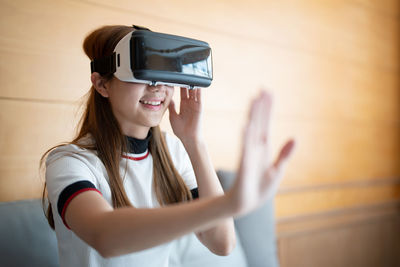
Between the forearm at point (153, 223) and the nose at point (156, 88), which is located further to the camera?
the nose at point (156, 88)

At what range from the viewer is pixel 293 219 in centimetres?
221

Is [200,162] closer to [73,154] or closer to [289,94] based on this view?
[73,154]

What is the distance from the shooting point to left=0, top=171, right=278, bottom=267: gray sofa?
1.15 m

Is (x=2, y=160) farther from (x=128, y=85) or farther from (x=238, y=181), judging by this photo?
(x=238, y=181)

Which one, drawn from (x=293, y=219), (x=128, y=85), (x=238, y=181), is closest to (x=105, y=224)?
(x=238, y=181)

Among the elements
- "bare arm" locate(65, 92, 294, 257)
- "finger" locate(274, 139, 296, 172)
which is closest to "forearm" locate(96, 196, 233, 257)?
"bare arm" locate(65, 92, 294, 257)

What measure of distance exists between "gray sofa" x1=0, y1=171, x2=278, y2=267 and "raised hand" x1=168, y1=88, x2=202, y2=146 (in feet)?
1.60

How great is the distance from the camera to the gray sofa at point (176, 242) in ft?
3.76

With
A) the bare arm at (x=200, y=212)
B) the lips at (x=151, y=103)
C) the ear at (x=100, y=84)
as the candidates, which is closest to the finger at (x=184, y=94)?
the lips at (x=151, y=103)

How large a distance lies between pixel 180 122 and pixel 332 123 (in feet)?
5.02

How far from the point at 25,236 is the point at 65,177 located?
1.45ft

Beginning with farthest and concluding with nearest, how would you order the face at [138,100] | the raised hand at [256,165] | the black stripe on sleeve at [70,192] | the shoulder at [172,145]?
the shoulder at [172,145] < the face at [138,100] < the black stripe on sleeve at [70,192] < the raised hand at [256,165]

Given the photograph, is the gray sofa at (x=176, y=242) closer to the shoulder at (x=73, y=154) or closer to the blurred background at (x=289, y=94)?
the blurred background at (x=289, y=94)

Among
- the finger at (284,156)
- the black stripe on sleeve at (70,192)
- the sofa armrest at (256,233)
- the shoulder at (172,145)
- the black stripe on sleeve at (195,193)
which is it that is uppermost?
the finger at (284,156)
